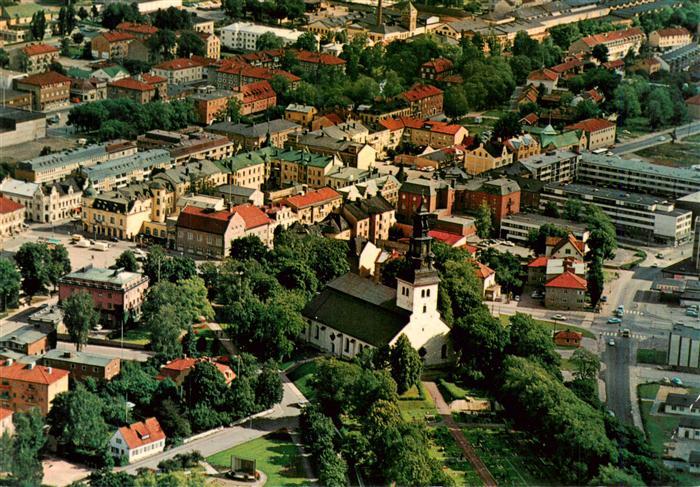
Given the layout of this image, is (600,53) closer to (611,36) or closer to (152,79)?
(611,36)

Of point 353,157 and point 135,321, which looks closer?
point 135,321

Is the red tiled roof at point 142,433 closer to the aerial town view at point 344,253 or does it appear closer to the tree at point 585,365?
the aerial town view at point 344,253

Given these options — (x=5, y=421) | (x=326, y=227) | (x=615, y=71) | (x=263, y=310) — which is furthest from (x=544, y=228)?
(x=615, y=71)

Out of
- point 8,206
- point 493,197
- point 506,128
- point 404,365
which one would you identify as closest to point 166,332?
point 404,365

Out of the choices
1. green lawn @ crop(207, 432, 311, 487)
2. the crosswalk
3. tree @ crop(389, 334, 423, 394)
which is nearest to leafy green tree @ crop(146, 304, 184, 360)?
green lawn @ crop(207, 432, 311, 487)

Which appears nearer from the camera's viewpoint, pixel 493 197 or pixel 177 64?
pixel 493 197

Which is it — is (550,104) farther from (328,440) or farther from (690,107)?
(328,440)
